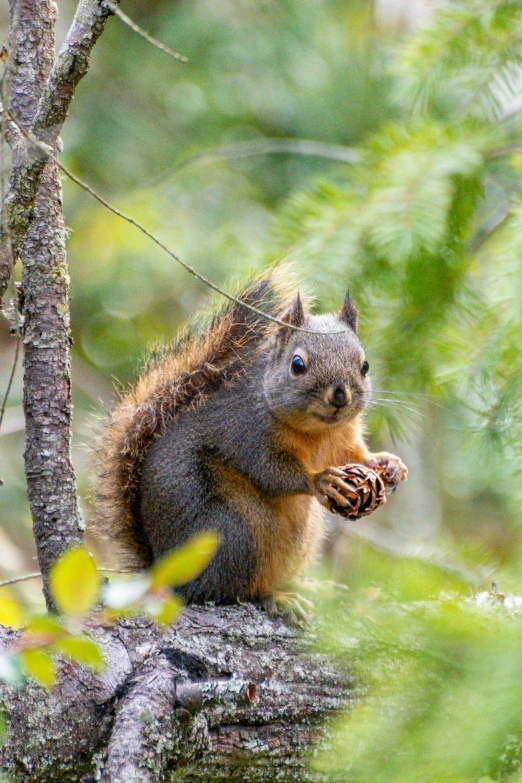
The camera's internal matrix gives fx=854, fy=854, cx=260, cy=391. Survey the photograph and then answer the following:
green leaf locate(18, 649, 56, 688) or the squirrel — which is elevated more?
the squirrel

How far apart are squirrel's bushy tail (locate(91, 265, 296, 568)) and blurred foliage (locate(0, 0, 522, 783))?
128 millimetres

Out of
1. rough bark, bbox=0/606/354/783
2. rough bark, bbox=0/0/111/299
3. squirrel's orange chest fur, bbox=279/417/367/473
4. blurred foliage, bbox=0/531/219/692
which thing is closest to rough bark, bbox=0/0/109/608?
rough bark, bbox=0/0/111/299

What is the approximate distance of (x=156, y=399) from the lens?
1.98 meters

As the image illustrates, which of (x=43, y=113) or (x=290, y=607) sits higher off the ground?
(x=43, y=113)

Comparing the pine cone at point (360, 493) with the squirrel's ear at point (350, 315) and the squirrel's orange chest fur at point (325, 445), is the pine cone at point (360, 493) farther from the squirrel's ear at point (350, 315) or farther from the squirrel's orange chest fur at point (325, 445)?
the squirrel's ear at point (350, 315)

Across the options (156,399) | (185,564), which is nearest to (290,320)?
(156,399)

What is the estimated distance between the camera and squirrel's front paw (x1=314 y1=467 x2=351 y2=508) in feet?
5.73

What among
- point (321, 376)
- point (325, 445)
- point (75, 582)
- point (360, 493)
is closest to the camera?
point (75, 582)

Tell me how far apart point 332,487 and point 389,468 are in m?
0.27

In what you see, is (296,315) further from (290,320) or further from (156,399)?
(156,399)

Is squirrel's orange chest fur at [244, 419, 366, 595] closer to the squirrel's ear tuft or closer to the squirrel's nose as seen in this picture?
the squirrel's nose

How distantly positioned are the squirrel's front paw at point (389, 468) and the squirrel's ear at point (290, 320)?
13.6 inches

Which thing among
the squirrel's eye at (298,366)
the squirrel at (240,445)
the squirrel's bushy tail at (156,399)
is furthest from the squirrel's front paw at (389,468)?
the squirrel's bushy tail at (156,399)

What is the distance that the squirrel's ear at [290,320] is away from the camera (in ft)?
6.28
